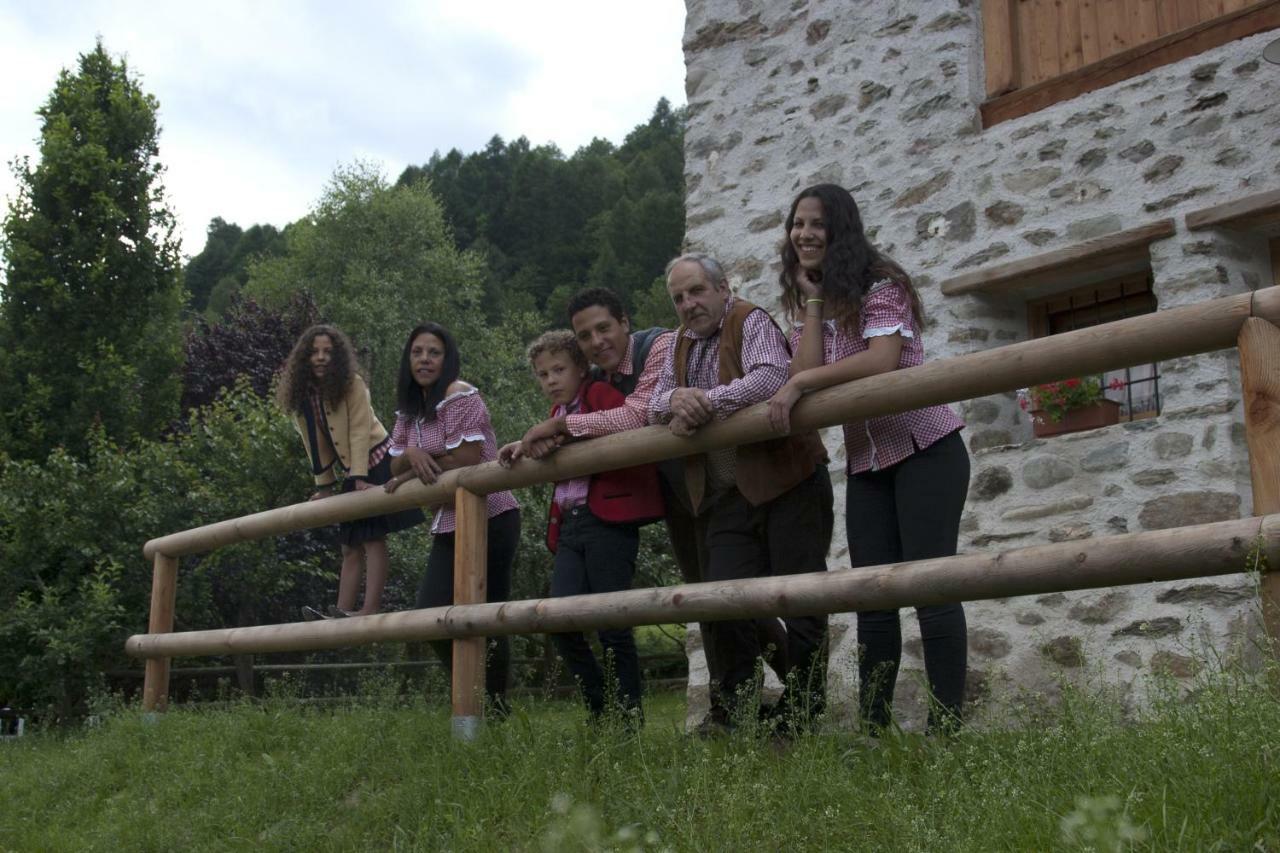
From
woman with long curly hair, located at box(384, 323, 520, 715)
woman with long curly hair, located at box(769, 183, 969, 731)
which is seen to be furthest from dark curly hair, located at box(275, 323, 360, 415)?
woman with long curly hair, located at box(769, 183, 969, 731)

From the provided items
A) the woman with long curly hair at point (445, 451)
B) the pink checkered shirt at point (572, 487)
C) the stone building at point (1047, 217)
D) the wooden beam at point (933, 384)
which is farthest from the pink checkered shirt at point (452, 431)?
the stone building at point (1047, 217)

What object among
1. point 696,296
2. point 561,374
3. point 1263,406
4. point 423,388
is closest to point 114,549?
point 423,388

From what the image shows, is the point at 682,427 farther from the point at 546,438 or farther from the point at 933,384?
the point at 933,384

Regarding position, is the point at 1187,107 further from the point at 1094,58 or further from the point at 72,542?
the point at 72,542

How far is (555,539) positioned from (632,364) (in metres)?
0.70

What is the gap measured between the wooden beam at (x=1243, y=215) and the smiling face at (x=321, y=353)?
3876 mm

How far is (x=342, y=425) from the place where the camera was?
585cm

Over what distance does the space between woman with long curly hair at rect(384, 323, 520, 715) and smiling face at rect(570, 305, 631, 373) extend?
2.06 feet

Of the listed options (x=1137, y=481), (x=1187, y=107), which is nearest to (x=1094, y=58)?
(x=1187, y=107)

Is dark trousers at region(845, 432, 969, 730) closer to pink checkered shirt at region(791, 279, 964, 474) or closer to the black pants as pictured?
pink checkered shirt at region(791, 279, 964, 474)

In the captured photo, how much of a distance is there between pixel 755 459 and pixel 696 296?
572 mm

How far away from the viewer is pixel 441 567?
16.3 ft

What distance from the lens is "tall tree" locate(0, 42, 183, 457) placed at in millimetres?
15016

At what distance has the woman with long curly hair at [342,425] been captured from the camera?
573cm
